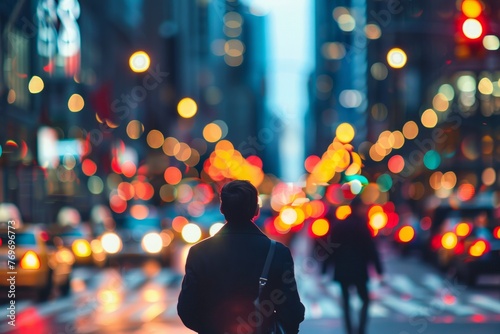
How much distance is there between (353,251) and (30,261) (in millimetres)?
10227

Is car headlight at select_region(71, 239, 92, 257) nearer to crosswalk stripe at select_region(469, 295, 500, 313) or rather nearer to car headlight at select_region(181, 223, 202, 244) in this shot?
car headlight at select_region(181, 223, 202, 244)

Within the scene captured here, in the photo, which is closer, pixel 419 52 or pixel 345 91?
pixel 419 52

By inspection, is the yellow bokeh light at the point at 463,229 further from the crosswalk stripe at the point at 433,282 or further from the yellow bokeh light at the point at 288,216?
the yellow bokeh light at the point at 288,216

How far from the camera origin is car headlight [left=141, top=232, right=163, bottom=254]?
34.1 m

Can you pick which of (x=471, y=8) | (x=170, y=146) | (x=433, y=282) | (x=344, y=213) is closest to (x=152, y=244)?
(x=433, y=282)

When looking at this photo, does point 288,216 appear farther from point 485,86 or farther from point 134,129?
point 134,129

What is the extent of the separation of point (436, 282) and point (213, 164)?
128414 millimetres

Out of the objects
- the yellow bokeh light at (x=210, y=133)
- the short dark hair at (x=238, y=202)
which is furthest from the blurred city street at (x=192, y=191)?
the yellow bokeh light at (x=210, y=133)

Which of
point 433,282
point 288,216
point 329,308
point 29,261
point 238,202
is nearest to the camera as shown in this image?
point 238,202

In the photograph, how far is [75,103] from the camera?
69000mm

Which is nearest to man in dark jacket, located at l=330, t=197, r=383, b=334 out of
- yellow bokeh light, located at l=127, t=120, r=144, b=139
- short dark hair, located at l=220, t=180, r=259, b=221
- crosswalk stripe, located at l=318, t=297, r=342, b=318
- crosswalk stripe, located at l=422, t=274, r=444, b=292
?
crosswalk stripe, located at l=318, t=297, r=342, b=318

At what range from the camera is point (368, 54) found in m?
126

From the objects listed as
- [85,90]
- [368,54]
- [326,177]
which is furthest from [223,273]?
[368,54]

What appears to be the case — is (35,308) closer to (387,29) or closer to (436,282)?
(436,282)
